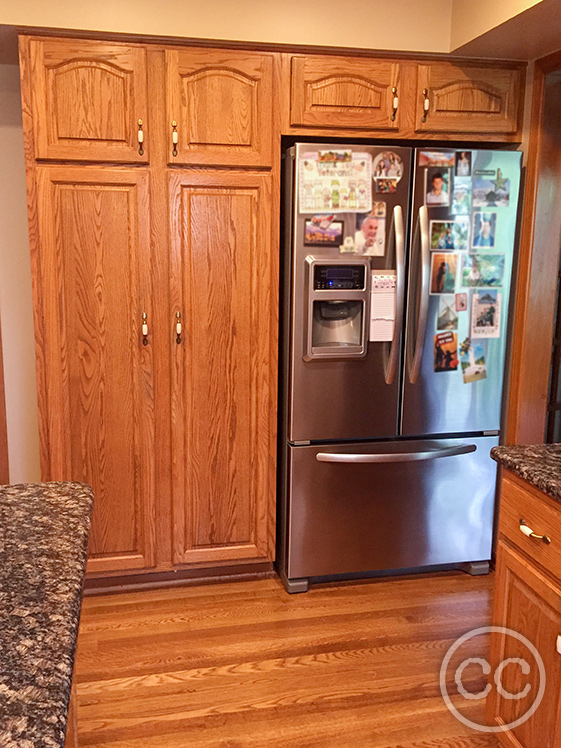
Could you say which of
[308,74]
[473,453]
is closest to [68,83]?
[308,74]

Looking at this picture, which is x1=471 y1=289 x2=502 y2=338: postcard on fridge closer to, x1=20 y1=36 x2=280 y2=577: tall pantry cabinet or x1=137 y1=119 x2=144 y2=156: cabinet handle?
x1=20 y1=36 x2=280 y2=577: tall pantry cabinet

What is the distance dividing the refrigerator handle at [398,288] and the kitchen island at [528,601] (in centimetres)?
87

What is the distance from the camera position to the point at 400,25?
2609mm

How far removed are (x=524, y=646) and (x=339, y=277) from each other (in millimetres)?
1454

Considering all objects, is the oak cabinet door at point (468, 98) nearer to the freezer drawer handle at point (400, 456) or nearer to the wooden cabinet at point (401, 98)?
the wooden cabinet at point (401, 98)

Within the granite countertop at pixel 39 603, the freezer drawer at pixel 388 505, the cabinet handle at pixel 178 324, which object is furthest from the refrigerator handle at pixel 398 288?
the granite countertop at pixel 39 603

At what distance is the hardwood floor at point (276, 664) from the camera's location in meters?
2.04

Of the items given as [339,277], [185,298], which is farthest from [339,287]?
[185,298]

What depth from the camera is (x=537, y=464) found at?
1744 millimetres

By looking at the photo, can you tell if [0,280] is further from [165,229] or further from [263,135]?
[263,135]

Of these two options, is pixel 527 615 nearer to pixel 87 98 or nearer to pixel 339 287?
pixel 339 287

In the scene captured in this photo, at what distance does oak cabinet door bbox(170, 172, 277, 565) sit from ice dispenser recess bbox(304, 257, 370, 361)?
189 mm

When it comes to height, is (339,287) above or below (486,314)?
above

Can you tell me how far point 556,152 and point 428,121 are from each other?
1.75 feet
